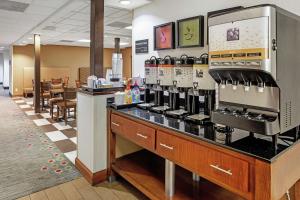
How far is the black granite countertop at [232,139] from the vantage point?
121cm

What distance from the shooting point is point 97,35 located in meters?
2.69

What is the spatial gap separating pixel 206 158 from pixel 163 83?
1.09m

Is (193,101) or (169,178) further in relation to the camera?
(193,101)

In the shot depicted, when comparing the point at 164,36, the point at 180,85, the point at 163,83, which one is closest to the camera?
the point at 180,85

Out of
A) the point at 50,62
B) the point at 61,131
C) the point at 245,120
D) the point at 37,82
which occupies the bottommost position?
the point at 61,131

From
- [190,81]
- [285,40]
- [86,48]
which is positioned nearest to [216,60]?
[285,40]

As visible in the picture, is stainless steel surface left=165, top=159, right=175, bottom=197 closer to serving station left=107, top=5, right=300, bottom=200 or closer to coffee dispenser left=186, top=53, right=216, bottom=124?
serving station left=107, top=5, right=300, bottom=200

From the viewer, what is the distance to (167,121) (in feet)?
6.14

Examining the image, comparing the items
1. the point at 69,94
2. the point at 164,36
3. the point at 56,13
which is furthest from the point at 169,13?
the point at 69,94

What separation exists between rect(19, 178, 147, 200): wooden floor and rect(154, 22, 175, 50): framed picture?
1613 mm

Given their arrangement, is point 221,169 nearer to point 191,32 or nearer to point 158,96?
point 158,96

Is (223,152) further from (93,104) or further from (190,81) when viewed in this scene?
(93,104)

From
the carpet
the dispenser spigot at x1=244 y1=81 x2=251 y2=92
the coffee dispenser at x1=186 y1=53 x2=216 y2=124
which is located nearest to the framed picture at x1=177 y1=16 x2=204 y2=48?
the coffee dispenser at x1=186 y1=53 x2=216 y2=124

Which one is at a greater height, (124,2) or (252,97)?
(124,2)
